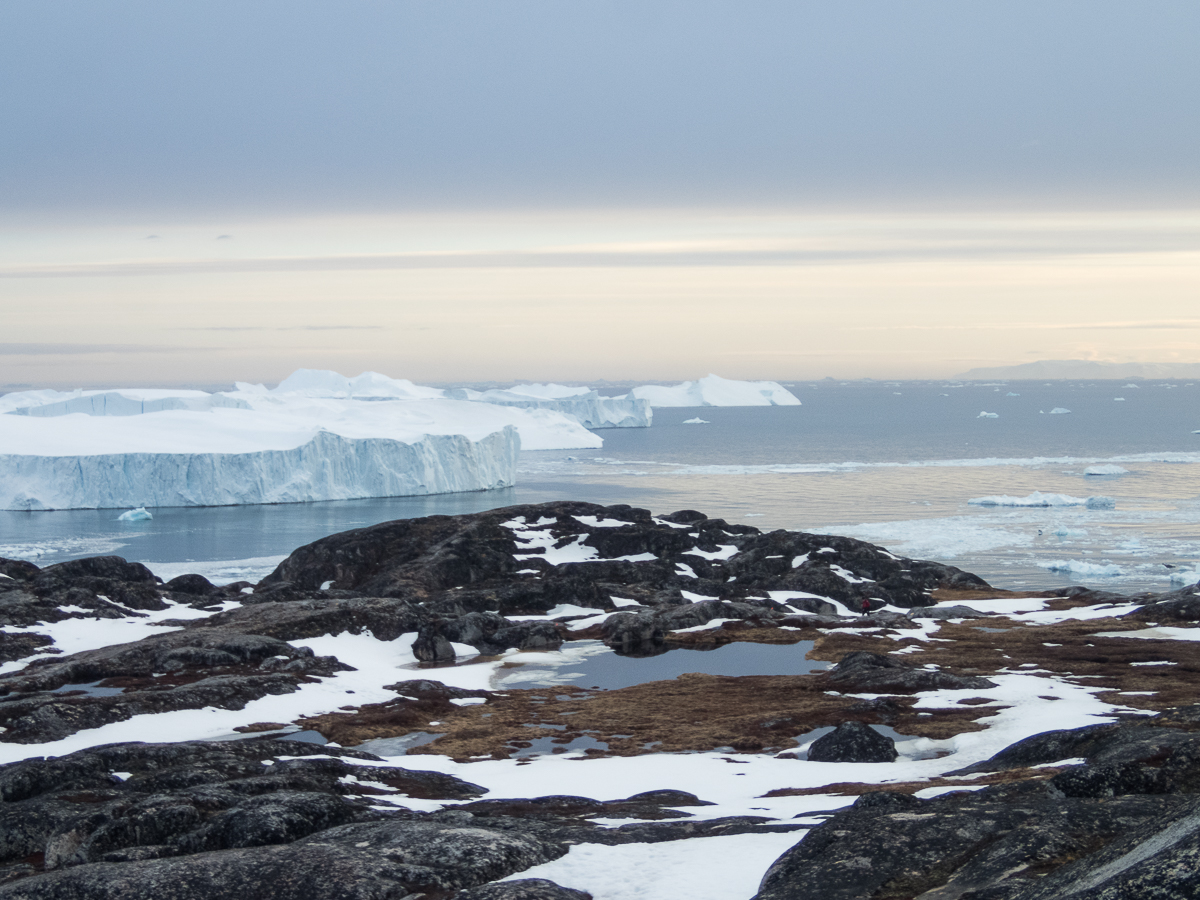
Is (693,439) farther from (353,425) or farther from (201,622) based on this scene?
(201,622)

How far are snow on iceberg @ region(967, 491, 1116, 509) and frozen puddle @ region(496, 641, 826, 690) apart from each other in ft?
185

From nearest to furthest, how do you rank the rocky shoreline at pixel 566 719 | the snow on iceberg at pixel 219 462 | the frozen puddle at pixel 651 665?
the rocky shoreline at pixel 566 719 < the frozen puddle at pixel 651 665 < the snow on iceberg at pixel 219 462

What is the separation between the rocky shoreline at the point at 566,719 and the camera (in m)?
11.1

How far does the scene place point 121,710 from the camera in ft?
85.4

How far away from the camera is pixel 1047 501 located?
8669 centimetres

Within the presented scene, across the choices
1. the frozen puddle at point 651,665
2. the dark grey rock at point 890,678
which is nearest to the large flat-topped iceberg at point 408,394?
the frozen puddle at point 651,665

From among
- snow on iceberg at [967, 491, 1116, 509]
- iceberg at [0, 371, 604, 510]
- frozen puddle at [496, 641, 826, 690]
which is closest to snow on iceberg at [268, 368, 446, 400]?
iceberg at [0, 371, 604, 510]

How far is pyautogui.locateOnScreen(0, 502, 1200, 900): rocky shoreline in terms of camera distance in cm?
1105

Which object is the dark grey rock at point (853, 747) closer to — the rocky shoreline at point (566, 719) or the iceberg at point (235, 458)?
the rocky shoreline at point (566, 719)

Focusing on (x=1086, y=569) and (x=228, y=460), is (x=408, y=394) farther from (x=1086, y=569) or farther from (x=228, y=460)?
(x=1086, y=569)

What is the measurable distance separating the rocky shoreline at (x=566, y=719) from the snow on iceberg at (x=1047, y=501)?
37.3m

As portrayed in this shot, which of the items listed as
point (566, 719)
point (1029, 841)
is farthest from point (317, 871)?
point (566, 719)

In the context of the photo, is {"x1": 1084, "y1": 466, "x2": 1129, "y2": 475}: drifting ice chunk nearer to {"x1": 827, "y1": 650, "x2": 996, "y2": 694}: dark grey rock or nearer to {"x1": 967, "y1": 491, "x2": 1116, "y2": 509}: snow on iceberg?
{"x1": 967, "y1": 491, "x2": 1116, "y2": 509}: snow on iceberg

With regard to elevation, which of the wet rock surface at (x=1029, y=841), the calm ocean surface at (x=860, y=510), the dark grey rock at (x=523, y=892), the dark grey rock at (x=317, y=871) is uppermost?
the wet rock surface at (x=1029, y=841)
